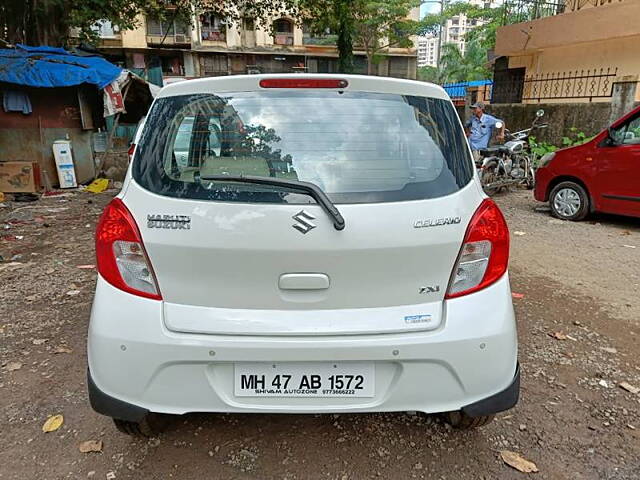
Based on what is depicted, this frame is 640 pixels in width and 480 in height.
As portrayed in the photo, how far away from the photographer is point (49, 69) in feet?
29.6

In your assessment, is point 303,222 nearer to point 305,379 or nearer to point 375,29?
point 305,379

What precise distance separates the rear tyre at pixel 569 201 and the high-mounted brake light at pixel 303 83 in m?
5.77

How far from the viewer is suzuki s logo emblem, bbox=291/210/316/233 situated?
5.75 feet

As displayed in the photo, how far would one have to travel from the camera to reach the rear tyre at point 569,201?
6621 millimetres

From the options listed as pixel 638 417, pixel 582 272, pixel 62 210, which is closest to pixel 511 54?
pixel 582 272

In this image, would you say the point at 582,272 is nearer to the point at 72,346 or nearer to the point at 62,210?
the point at 72,346

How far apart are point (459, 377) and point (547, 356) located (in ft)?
5.30

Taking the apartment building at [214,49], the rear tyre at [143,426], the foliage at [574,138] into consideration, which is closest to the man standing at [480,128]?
the foliage at [574,138]

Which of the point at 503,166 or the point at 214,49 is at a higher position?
the point at 214,49

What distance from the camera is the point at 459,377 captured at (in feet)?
5.99

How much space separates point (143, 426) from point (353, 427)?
989mm

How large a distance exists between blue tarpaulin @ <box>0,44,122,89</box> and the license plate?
9.18m

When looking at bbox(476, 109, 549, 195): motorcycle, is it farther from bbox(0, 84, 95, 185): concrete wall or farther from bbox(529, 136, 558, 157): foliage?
bbox(0, 84, 95, 185): concrete wall

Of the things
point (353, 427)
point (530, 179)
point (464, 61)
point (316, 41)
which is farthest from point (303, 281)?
point (464, 61)
